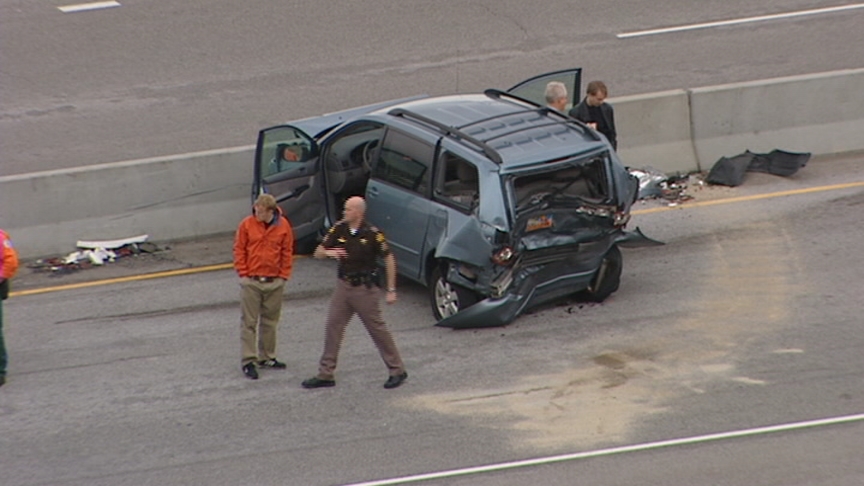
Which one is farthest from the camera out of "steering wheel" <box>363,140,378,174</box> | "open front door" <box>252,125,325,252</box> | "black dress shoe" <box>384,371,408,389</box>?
"open front door" <box>252,125,325,252</box>

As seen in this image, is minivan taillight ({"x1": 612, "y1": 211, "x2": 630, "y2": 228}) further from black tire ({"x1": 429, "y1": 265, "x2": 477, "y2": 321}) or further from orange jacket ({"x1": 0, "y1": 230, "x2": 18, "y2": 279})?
orange jacket ({"x1": 0, "y1": 230, "x2": 18, "y2": 279})

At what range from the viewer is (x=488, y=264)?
481 inches

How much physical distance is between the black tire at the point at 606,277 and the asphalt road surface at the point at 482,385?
0.11 m

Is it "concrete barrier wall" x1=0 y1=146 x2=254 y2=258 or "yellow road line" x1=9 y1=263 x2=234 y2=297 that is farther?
"concrete barrier wall" x1=0 y1=146 x2=254 y2=258

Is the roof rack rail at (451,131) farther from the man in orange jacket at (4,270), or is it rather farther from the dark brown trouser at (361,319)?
the man in orange jacket at (4,270)

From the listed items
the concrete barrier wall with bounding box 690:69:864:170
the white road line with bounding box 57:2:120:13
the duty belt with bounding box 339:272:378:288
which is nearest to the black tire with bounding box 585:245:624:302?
the duty belt with bounding box 339:272:378:288

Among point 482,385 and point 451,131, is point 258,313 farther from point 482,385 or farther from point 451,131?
point 451,131

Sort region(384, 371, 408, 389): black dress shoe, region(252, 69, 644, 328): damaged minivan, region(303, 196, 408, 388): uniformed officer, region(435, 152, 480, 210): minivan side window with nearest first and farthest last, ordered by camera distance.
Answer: region(303, 196, 408, 388): uniformed officer, region(384, 371, 408, 389): black dress shoe, region(252, 69, 644, 328): damaged minivan, region(435, 152, 480, 210): minivan side window

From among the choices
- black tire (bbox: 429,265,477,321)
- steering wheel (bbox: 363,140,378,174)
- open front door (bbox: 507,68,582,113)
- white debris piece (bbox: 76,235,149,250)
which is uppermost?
open front door (bbox: 507,68,582,113)

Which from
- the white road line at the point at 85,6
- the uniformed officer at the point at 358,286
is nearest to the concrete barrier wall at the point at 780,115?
the uniformed officer at the point at 358,286

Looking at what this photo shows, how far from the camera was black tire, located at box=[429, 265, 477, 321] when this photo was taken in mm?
12539

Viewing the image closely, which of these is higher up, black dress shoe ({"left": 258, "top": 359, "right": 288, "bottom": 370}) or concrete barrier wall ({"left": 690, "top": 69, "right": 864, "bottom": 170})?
concrete barrier wall ({"left": 690, "top": 69, "right": 864, "bottom": 170})

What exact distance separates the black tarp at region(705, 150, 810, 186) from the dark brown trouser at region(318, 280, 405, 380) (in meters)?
6.32

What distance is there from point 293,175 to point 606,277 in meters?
3.43
